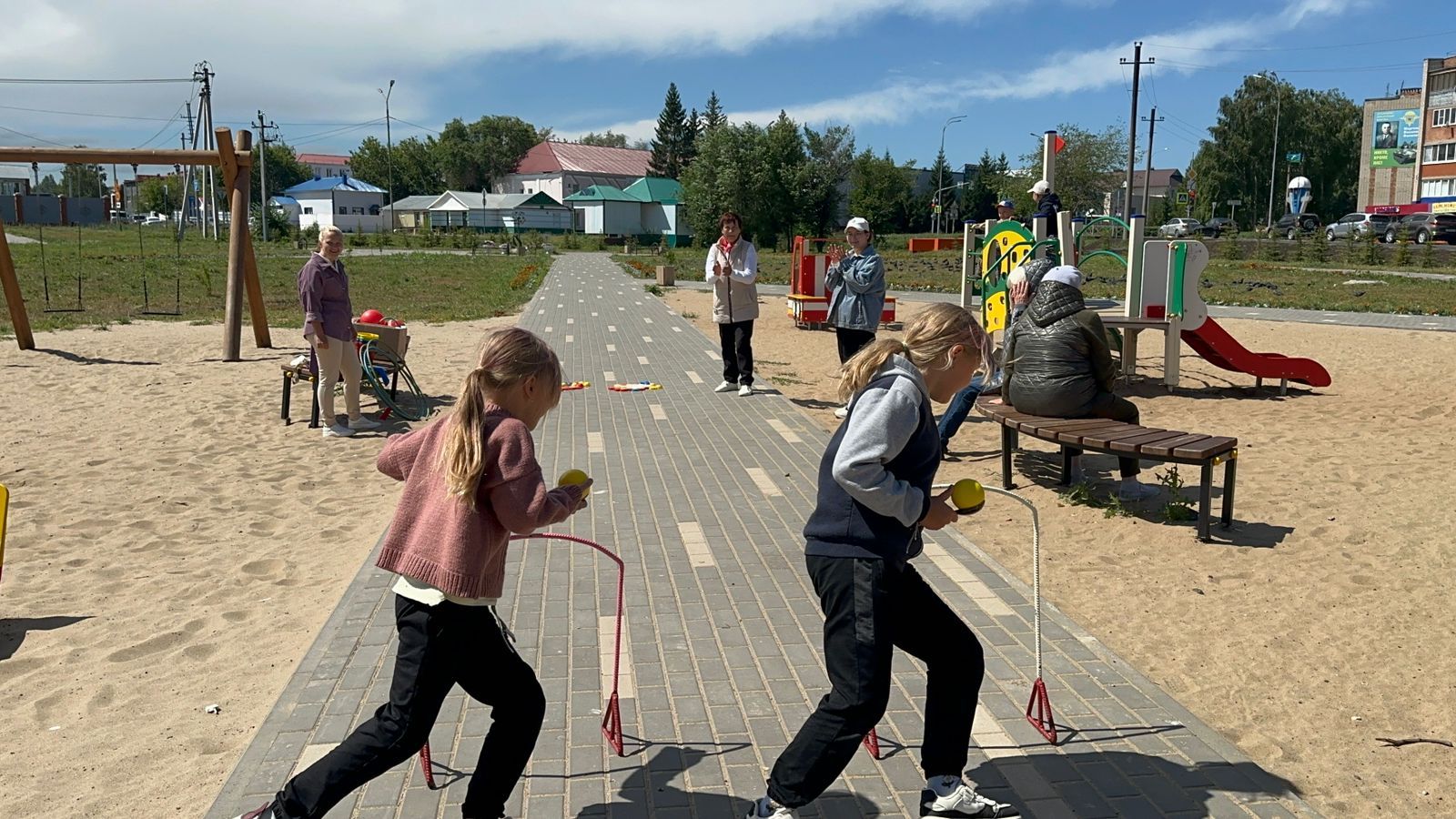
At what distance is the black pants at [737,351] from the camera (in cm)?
1104

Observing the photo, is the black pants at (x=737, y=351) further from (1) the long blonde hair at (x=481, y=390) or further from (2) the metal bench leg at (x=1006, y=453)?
(1) the long blonde hair at (x=481, y=390)

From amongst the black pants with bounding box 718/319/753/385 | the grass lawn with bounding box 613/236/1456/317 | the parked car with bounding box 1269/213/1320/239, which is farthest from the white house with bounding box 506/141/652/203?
the black pants with bounding box 718/319/753/385

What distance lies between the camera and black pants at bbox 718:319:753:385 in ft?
36.2

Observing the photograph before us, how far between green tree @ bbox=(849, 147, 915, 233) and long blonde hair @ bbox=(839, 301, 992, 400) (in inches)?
2835

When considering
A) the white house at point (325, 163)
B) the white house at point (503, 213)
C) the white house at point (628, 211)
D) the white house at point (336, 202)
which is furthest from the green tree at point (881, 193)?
the white house at point (325, 163)

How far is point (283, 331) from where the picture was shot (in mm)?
17266

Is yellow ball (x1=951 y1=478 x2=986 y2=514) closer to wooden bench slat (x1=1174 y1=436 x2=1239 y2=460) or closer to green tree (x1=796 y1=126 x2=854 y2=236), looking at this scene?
wooden bench slat (x1=1174 y1=436 x2=1239 y2=460)

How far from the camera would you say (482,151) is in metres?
118

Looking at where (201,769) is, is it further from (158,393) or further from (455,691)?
(158,393)

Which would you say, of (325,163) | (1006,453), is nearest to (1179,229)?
(1006,453)

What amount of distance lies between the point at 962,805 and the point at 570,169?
10962 centimetres

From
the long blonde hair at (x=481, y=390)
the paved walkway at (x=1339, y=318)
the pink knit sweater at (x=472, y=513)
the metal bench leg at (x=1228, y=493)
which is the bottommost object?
the metal bench leg at (x=1228, y=493)

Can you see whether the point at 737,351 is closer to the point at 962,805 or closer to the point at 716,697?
the point at 716,697

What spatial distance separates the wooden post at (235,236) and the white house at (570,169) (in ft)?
309
